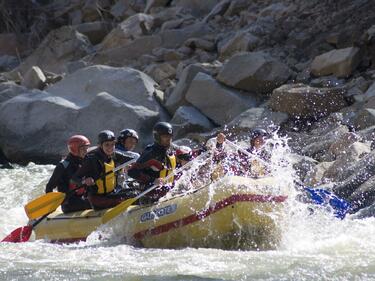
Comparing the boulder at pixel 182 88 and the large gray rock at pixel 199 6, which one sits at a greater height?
the boulder at pixel 182 88

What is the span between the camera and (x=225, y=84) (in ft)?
45.9

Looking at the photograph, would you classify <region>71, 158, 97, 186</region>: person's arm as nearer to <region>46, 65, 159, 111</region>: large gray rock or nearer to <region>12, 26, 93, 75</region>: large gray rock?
<region>46, 65, 159, 111</region>: large gray rock

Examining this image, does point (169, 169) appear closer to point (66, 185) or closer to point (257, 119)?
point (66, 185)

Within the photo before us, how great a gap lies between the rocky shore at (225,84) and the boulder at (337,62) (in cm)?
2

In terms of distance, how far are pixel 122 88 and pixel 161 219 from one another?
25.8ft

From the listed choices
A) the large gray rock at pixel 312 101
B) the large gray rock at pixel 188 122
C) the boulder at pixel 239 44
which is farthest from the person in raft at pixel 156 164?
the boulder at pixel 239 44

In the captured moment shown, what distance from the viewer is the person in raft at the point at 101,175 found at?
823cm

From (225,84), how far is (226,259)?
7.53m

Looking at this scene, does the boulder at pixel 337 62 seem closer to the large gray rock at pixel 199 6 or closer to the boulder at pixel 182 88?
the boulder at pixel 182 88

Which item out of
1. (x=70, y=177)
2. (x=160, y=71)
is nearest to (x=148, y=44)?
(x=160, y=71)

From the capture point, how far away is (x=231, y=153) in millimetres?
8898

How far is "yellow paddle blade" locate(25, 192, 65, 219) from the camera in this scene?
8.35 meters

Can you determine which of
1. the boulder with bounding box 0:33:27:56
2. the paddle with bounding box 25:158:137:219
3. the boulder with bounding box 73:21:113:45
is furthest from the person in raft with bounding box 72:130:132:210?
the boulder with bounding box 0:33:27:56

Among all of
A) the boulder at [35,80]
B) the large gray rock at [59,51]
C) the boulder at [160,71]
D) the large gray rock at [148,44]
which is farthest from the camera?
the large gray rock at [59,51]
